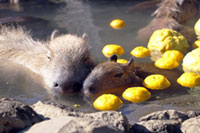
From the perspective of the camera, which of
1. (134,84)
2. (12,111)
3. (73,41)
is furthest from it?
(73,41)

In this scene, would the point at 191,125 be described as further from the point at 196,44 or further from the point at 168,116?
the point at 196,44

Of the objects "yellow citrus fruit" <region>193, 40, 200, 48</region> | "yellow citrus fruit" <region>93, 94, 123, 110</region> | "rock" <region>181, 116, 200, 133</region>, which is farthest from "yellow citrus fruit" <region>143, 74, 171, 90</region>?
"yellow citrus fruit" <region>193, 40, 200, 48</region>

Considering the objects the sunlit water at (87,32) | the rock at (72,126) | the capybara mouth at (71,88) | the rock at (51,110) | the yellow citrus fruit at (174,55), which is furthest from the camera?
the yellow citrus fruit at (174,55)

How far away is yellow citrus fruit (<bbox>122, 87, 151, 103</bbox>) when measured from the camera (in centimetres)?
484

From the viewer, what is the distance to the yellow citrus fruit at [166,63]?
594 cm

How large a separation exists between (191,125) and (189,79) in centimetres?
178

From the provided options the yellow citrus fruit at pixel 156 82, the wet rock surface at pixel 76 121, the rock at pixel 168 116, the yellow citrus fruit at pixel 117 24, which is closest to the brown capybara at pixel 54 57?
the yellow citrus fruit at pixel 156 82

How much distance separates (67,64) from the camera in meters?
5.32

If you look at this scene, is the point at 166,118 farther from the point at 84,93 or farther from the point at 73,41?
the point at 73,41

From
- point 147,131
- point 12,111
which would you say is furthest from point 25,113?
point 147,131

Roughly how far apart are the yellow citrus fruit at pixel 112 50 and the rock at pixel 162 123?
294 centimetres

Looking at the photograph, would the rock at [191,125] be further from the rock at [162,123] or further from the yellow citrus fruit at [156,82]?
the yellow citrus fruit at [156,82]

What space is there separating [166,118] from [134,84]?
1711 millimetres

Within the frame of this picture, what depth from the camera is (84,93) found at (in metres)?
5.09
